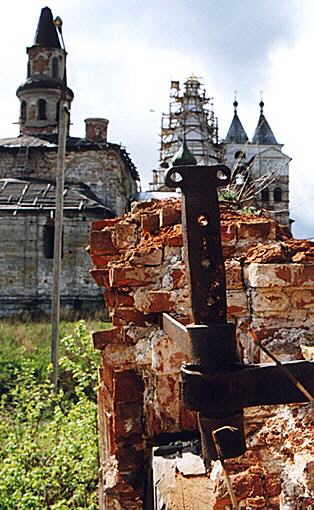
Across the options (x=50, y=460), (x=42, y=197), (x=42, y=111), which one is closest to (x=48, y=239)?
(x=42, y=197)

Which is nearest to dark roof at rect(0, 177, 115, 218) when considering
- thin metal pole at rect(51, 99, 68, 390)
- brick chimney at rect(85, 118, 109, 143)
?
brick chimney at rect(85, 118, 109, 143)

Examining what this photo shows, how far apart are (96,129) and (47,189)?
394cm

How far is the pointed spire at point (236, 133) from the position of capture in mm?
38269

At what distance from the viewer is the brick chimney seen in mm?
26219

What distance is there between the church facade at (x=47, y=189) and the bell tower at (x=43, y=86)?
0.04 metres

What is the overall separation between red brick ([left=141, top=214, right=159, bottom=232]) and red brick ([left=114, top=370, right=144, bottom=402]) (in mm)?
701

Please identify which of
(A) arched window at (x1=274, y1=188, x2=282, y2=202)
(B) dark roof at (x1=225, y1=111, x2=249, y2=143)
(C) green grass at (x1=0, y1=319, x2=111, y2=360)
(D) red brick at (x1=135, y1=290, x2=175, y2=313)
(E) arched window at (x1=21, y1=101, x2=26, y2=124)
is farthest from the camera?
(B) dark roof at (x1=225, y1=111, x2=249, y2=143)

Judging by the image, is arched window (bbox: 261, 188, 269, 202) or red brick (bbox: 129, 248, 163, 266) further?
arched window (bbox: 261, 188, 269, 202)

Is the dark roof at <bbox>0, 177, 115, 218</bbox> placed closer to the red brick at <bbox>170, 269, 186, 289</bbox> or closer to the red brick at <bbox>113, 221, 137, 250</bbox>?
the red brick at <bbox>113, 221, 137, 250</bbox>

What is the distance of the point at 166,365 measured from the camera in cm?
260

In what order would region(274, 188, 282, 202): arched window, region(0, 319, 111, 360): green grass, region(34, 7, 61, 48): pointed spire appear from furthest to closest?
region(274, 188, 282, 202): arched window < region(34, 7, 61, 48): pointed spire < region(0, 319, 111, 360): green grass

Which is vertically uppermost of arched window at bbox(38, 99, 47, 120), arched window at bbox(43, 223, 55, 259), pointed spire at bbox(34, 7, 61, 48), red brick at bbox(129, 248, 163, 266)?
pointed spire at bbox(34, 7, 61, 48)

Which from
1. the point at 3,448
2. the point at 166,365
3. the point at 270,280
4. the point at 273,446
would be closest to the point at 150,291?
the point at 166,365

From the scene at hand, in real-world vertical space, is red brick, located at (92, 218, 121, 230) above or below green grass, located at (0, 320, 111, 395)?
above
